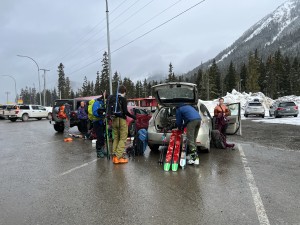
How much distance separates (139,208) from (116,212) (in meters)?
0.34

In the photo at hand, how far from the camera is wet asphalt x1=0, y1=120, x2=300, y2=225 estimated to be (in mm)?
4066

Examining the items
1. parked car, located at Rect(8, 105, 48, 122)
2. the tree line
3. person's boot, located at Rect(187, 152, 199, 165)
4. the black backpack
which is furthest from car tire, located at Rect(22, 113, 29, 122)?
the tree line

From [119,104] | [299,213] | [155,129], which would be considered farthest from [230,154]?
[299,213]

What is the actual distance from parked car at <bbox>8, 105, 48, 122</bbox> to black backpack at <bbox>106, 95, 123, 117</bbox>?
84.0 feet

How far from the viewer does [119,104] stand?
757 cm

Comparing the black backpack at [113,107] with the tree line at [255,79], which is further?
the tree line at [255,79]

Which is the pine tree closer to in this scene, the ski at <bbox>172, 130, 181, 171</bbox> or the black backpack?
the black backpack

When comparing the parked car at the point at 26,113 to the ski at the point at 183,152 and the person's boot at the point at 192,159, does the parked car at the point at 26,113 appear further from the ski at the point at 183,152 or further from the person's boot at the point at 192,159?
the person's boot at the point at 192,159

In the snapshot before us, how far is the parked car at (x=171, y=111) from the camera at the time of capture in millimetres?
8219

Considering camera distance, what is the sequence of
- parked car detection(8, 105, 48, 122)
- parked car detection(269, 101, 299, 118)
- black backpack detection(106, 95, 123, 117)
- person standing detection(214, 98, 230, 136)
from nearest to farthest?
1. black backpack detection(106, 95, 123, 117)
2. person standing detection(214, 98, 230, 136)
3. parked car detection(269, 101, 299, 118)
4. parked car detection(8, 105, 48, 122)

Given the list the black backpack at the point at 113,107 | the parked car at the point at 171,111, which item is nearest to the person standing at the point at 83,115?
the parked car at the point at 171,111

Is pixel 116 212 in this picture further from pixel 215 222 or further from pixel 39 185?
pixel 39 185

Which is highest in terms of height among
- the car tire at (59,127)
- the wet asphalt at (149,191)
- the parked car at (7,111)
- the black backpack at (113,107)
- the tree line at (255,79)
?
the tree line at (255,79)

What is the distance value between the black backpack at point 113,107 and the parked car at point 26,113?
84.0ft
